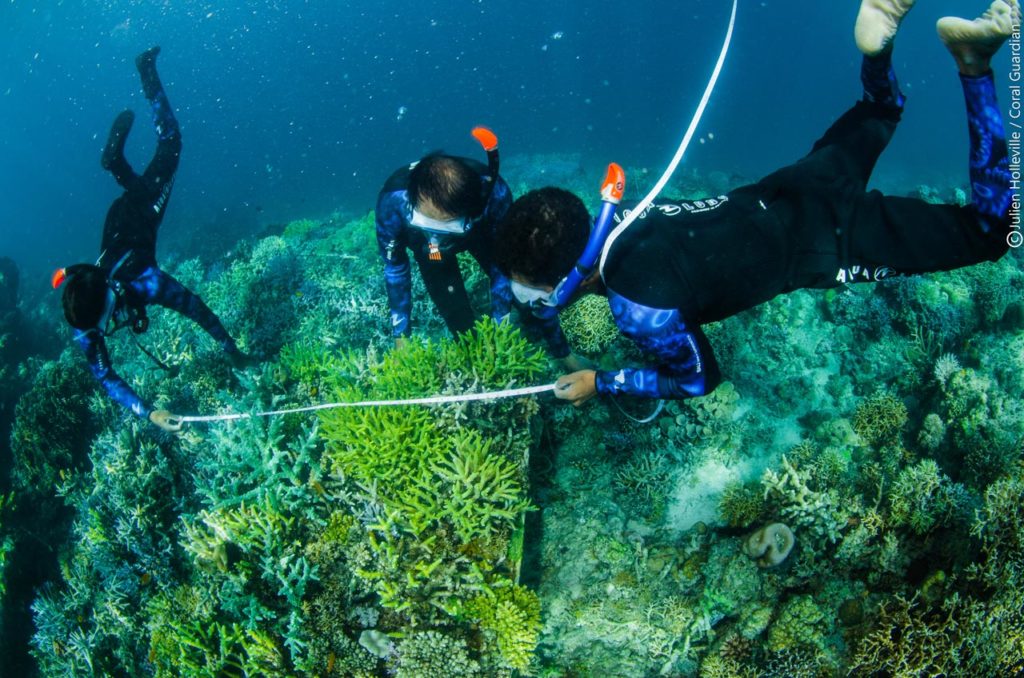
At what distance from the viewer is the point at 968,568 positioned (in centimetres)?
376

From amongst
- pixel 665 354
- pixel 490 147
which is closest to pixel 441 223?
pixel 490 147

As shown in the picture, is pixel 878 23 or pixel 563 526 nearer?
pixel 878 23

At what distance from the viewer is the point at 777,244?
3508mm

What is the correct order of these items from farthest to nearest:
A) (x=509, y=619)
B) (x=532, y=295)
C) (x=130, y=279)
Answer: (x=130, y=279), (x=509, y=619), (x=532, y=295)

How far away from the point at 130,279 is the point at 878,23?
8616 mm

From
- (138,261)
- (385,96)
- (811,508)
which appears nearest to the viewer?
(811,508)

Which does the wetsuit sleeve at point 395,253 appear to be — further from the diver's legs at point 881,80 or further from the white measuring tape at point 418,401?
the diver's legs at point 881,80

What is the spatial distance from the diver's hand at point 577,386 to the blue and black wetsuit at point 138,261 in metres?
4.95

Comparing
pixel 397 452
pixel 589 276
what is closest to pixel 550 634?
pixel 397 452

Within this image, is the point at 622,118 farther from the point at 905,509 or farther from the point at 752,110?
the point at 905,509

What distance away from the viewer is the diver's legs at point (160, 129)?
848 centimetres

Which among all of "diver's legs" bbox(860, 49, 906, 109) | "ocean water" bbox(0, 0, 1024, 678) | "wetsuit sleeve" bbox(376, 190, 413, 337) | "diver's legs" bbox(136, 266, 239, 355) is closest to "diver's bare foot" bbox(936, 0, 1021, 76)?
"diver's legs" bbox(860, 49, 906, 109)

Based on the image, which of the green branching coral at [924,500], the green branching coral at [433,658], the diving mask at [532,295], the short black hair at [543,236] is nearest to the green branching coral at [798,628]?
the green branching coral at [924,500]

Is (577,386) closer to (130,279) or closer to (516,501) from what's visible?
(516,501)
